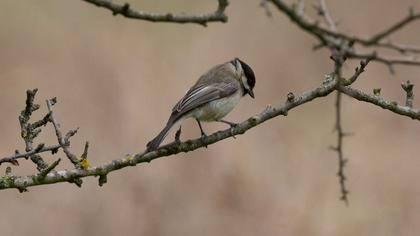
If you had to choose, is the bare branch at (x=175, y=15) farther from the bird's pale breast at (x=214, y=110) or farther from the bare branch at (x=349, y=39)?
the bird's pale breast at (x=214, y=110)

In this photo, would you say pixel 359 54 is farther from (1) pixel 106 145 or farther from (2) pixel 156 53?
(2) pixel 156 53

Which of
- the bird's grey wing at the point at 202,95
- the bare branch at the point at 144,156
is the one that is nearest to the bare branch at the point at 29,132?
the bare branch at the point at 144,156

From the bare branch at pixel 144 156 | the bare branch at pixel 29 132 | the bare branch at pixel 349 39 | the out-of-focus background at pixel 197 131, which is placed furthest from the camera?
the out-of-focus background at pixel 197 131

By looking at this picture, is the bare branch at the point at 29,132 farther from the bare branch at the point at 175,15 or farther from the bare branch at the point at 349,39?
the bare branch at the point at 349,39

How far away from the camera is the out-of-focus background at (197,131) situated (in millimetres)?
8727

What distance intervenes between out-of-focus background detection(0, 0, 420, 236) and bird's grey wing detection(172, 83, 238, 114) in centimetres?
248

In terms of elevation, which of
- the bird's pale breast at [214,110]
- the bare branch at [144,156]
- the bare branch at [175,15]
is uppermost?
the bird's pale breast at [214,110]

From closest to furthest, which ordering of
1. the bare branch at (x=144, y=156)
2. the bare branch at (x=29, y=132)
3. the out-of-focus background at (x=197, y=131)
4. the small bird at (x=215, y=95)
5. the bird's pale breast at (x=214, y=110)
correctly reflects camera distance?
the bare branch at (x=144, y=156) < the bare branch at (x=29, y=132) < the small bird at (x=215, y=95) < the bird's pale breast at (x=214, y=110) < the out-of-focus background at (x=197, y=131)

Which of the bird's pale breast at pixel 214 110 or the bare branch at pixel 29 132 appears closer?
the bare branch at pixel 29 132

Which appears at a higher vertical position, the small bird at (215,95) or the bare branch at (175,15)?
the small bird at (215,95)

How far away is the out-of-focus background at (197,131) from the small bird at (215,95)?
2199 millimetres

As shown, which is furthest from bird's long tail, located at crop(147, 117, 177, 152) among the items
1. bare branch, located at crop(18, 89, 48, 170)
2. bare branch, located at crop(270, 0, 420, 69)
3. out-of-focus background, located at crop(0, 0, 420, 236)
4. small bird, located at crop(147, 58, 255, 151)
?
out-of-focus background, located at crop(0, 0, 420, 236)

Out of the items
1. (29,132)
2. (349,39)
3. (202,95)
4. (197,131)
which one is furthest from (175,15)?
(197,131)

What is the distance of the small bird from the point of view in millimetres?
5918
